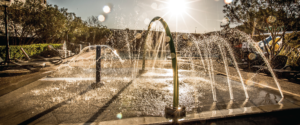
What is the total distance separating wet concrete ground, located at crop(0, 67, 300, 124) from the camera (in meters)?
3.02

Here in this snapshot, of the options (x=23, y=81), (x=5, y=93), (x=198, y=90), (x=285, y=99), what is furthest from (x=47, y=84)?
(x=285, y=99)

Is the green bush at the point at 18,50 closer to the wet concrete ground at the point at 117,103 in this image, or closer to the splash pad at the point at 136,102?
the splash pad at the point at 136,102

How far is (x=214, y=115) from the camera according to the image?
303cm

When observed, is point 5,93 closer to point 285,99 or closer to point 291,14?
point 285,99

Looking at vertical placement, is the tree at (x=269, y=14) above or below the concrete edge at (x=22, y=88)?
above

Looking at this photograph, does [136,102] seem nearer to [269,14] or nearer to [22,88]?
[22,88]

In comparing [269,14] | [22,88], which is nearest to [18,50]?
[22,88]

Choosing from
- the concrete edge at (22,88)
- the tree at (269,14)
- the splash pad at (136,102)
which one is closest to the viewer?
the splash pad at (136,102)

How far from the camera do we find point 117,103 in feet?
12.2

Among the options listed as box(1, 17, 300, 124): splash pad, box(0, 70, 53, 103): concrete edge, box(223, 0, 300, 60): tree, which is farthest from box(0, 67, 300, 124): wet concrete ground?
box(223, 0, 300, 60): tree

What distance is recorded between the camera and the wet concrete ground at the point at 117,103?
302cm

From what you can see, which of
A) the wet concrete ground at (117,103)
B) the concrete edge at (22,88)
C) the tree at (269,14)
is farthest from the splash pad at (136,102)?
the tree at (269,14)

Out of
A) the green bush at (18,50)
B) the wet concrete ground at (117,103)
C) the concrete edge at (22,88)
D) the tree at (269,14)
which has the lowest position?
the wet concrete ground at (117,103)

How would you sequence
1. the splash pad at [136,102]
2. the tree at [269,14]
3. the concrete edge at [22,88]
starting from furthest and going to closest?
A: the tree at [269,14] < the concrete edge at [22,88] < the splash pad at [136,102]
